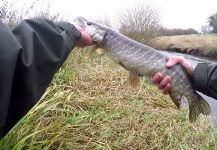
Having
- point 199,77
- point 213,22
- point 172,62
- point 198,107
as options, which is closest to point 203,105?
point 198,107

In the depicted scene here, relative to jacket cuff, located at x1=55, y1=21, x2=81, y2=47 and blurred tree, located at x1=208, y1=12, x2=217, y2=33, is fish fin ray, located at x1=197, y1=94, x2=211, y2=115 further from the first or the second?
blurred tree, located at x1=208, y1=12, x2=217, y2=33

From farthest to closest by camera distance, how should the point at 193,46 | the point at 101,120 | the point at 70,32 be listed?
the point at 193,46 < the point at 101,120 < the point at 70,32

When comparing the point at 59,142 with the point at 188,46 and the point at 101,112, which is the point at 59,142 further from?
the point at 188,46

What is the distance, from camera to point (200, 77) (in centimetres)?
283

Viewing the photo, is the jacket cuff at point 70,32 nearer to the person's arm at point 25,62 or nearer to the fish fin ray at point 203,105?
the person's arm at point 25,62

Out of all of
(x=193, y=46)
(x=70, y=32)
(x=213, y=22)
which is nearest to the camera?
(x=70, y=32)

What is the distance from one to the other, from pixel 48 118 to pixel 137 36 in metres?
13.5

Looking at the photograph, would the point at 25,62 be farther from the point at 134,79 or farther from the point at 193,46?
the point at 193,46

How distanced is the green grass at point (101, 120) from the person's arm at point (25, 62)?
4.65 feet

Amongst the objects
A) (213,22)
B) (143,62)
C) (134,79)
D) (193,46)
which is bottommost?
(193,46)

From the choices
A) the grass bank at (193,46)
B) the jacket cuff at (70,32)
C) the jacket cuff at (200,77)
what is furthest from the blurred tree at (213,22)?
the jacket cuff at (70,32)

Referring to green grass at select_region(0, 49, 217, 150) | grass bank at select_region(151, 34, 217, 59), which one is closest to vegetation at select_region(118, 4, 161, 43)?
grass bank at select_region(151, 34, 217, 59)

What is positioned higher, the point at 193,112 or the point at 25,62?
the point at 25,62

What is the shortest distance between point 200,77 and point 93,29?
0.85 m
